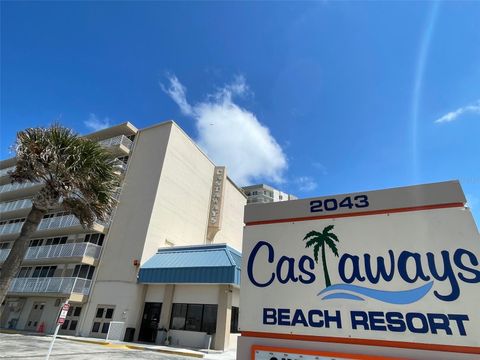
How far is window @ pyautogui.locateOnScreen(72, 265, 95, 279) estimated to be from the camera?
78.8ft

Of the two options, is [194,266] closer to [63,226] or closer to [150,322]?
[150,322]

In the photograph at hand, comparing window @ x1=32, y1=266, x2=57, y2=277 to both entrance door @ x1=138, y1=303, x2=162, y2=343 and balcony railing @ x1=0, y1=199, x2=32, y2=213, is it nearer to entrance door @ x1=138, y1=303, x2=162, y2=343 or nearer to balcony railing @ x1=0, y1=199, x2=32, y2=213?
balcony railing @ x1=0, y1=199, x2=32, y2=213

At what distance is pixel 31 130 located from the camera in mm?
11133

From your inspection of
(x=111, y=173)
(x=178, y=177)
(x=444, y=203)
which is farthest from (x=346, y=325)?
(x=178, y=177)

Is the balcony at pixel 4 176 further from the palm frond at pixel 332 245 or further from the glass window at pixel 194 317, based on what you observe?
the palm frond at pixel 332 245

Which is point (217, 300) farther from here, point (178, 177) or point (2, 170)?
point (2, 170)

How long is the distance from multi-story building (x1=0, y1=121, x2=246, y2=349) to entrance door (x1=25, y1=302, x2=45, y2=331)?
89 millimetres

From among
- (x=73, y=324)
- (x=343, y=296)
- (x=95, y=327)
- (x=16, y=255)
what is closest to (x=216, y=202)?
(x=95, y=327)

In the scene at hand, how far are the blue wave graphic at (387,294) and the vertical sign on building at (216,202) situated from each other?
29.0m

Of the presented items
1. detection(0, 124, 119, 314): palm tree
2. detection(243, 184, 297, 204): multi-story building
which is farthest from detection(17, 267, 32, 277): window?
detection(243, 184, 297, 204): multi-story building

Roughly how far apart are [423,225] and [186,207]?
88.9ft

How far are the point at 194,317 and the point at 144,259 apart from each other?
20.0 feet

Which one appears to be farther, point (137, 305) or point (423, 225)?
point (137, 305)

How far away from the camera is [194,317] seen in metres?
20.0
